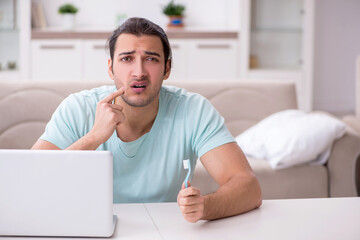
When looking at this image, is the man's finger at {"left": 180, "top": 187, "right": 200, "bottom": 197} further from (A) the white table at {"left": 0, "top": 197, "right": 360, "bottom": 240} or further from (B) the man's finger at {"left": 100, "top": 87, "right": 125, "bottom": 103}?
(B) the man's finger at {"left": 100, "top": 87, "right": 125, "bottom": 103}

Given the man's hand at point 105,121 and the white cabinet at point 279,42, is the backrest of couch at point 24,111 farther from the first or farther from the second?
the white cabinet at point 279,42

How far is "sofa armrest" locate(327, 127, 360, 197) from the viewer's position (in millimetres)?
2451

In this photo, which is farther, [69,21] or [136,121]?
[69,21]

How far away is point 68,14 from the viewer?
4.97 meters

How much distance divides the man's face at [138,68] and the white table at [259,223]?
0.35 metres

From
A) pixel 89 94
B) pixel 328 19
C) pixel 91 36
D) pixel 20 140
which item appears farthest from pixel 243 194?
pixel 328 19

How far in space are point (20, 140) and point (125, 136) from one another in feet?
4.14

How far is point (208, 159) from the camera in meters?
1.44

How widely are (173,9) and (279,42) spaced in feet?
3.54

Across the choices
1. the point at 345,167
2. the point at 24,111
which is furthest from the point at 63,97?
the point at 345,167

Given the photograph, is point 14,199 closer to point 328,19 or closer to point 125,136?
point 125,136

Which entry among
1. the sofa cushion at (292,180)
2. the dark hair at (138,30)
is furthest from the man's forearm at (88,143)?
the sofa cushion at (292,180)

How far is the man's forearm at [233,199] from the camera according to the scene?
1.14 metres

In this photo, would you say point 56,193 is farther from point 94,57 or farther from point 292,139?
point 94,57
